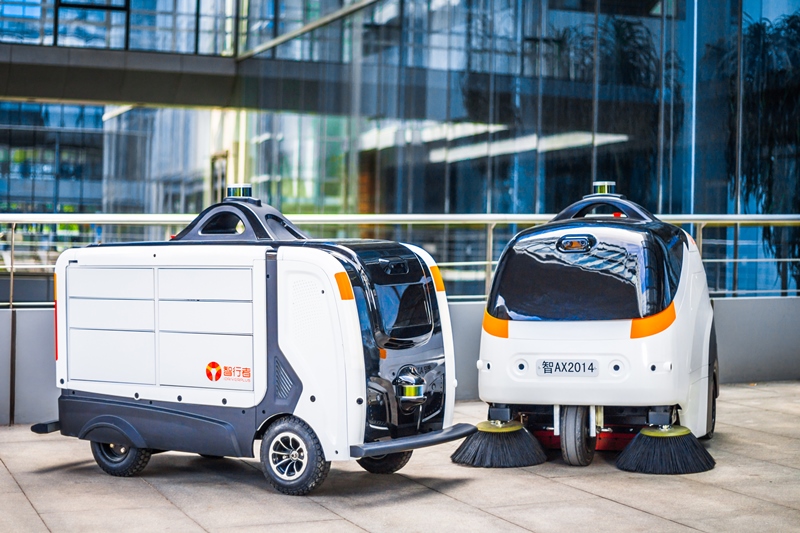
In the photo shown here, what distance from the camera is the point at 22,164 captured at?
96.5ft

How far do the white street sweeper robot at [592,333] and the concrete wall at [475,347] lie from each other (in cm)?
264

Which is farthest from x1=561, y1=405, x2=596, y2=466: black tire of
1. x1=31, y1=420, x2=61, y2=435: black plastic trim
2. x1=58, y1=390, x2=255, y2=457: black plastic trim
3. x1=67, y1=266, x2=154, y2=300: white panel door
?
x1=31, y1=420, x2=61, y2=435: black plastic trim

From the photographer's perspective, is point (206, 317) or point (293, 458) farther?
point (206, 317)

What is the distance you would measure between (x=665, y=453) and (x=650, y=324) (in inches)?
30.4

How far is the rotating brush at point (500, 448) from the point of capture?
23.2ft

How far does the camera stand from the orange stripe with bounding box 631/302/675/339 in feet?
22.5

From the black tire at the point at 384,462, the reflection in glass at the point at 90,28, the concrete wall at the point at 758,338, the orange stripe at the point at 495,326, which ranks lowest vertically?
the black tire at the point at 384,462

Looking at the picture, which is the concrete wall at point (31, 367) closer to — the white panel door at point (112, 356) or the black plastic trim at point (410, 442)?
the white panel door at point (112, 356)

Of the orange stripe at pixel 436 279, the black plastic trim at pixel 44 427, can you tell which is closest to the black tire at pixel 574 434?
the orange stripe at pixel 436 279

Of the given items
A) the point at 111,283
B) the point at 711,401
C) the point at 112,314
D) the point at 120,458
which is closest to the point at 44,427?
the point at 120,458

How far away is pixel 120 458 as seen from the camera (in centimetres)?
682

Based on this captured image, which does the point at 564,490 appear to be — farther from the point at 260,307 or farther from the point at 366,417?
the point at 260,307

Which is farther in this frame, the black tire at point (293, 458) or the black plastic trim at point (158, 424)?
the black plastic trim at point (158, 424)

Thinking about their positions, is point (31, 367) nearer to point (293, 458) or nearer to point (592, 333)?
point (293, 458)
